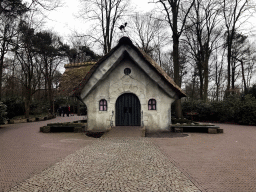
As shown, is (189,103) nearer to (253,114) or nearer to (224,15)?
(253,114)

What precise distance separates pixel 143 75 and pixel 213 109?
35.7 ft

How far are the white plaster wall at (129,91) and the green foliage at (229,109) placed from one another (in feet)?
26.6

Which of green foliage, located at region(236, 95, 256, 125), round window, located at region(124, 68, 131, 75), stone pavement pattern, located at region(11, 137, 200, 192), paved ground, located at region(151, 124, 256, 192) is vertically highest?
round window, located at region(124, 68, 131, 75)

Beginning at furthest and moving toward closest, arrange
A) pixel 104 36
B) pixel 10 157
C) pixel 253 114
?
pixel 104 36
pixel 253 114
pixel 10 157

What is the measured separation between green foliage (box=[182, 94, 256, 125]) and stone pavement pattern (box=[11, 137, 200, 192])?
41.3 ft

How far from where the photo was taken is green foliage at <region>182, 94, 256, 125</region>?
15518 mm

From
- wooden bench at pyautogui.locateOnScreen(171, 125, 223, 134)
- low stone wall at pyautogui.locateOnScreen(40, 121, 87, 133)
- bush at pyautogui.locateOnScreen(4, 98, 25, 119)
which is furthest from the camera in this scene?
bush at pyautogui.locateOnScreen(4, 98, 25, 119)

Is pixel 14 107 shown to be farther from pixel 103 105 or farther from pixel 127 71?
pixel 127 71

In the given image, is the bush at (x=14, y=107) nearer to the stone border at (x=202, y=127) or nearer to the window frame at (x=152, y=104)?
the window frame at (x=152, y=104)

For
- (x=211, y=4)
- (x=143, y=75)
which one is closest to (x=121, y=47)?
(x=143, y=75)

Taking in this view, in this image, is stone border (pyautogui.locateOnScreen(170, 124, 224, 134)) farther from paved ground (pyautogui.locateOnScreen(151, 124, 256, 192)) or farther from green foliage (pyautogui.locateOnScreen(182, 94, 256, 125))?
green foliage (pyautogui.locateOnScreen(182, 94, 256, 125))

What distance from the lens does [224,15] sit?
22250 millimetres

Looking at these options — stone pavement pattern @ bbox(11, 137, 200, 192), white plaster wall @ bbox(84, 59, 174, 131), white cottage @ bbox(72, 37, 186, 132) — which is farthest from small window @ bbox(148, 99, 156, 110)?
stone pavement pattern @ bbox(11, 137, 200, 192)

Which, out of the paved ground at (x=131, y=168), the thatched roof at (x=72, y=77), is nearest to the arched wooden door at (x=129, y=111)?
the paved ground at (x=131, y=168)
